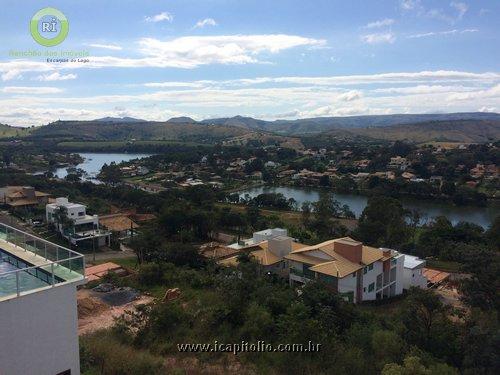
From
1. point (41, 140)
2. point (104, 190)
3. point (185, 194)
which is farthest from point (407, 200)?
point (41, 140)

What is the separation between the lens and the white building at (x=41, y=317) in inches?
178

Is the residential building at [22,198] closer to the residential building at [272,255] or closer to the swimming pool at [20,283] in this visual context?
the residential building at [272,255]

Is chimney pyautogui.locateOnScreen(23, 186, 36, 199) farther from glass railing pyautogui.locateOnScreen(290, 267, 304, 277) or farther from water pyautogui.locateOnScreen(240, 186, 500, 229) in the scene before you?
glass railing pyautogui.locateOnScreen(290, 267, 304, 277)

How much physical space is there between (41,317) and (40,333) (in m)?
0.17

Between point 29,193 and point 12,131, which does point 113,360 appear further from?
point 12,131

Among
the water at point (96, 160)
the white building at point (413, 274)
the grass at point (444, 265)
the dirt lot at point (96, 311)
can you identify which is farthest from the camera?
the water at point (96, 160)

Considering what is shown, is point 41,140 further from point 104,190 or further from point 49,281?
point 49,281

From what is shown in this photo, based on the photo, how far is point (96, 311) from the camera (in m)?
12.3

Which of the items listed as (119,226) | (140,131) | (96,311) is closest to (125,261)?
(119,226)

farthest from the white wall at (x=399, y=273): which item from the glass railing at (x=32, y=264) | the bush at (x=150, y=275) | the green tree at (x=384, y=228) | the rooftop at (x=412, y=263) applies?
the glass railing at (x=32, y=264)

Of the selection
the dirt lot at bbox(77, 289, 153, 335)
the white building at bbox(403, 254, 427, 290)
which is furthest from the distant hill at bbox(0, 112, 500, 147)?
the dirt lot at bbox(77, 289, 153, 335)

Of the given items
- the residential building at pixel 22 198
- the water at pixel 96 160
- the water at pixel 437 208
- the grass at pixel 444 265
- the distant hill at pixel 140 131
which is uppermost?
the distant hill at pixel 140 131

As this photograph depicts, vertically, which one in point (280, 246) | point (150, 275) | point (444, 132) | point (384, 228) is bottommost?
point (384, 228)

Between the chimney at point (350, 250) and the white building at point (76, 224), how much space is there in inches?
502
